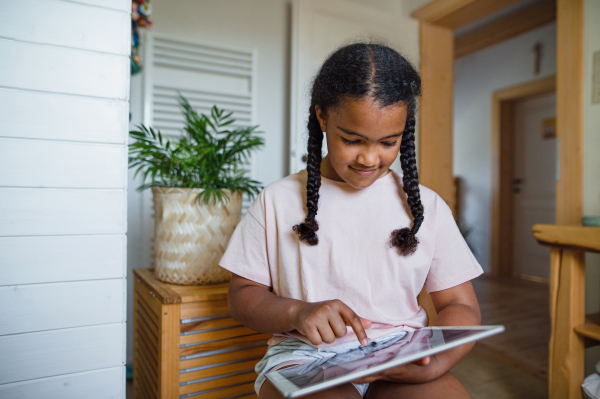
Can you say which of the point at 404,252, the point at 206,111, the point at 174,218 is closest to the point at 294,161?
the point at 206,111

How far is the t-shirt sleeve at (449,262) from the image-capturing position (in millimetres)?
901

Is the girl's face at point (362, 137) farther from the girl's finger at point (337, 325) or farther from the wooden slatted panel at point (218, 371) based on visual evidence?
the wooden slatted panel at point (218, 371)

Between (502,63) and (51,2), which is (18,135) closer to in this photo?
(51,2)

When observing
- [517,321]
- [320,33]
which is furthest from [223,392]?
[517,321]

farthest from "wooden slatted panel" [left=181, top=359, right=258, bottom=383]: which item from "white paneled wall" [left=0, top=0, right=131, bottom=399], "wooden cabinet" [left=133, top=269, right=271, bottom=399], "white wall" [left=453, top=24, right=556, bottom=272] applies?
"white wall" [left=453, top=24, right=556, bottom=272]

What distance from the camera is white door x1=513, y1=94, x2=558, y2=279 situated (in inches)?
172

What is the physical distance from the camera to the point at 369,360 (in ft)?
2.20

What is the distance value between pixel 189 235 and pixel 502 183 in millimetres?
4318

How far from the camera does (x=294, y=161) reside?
2402 mm

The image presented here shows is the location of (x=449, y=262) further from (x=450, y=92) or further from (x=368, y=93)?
(x=450, y=92)

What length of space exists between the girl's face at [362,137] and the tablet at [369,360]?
0.33 meters

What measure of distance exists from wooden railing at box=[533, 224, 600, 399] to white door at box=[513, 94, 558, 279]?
10.6 ft

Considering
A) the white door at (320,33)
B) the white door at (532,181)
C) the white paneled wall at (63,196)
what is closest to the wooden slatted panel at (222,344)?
the white paneled wall at (63,196)

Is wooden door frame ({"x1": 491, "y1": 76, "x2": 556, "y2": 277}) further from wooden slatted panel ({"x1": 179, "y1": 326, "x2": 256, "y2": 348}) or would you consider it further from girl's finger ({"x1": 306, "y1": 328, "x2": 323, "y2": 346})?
girl's finger ({"x1": 306, "y1": 328, "x2": 323, "y2": 346})
